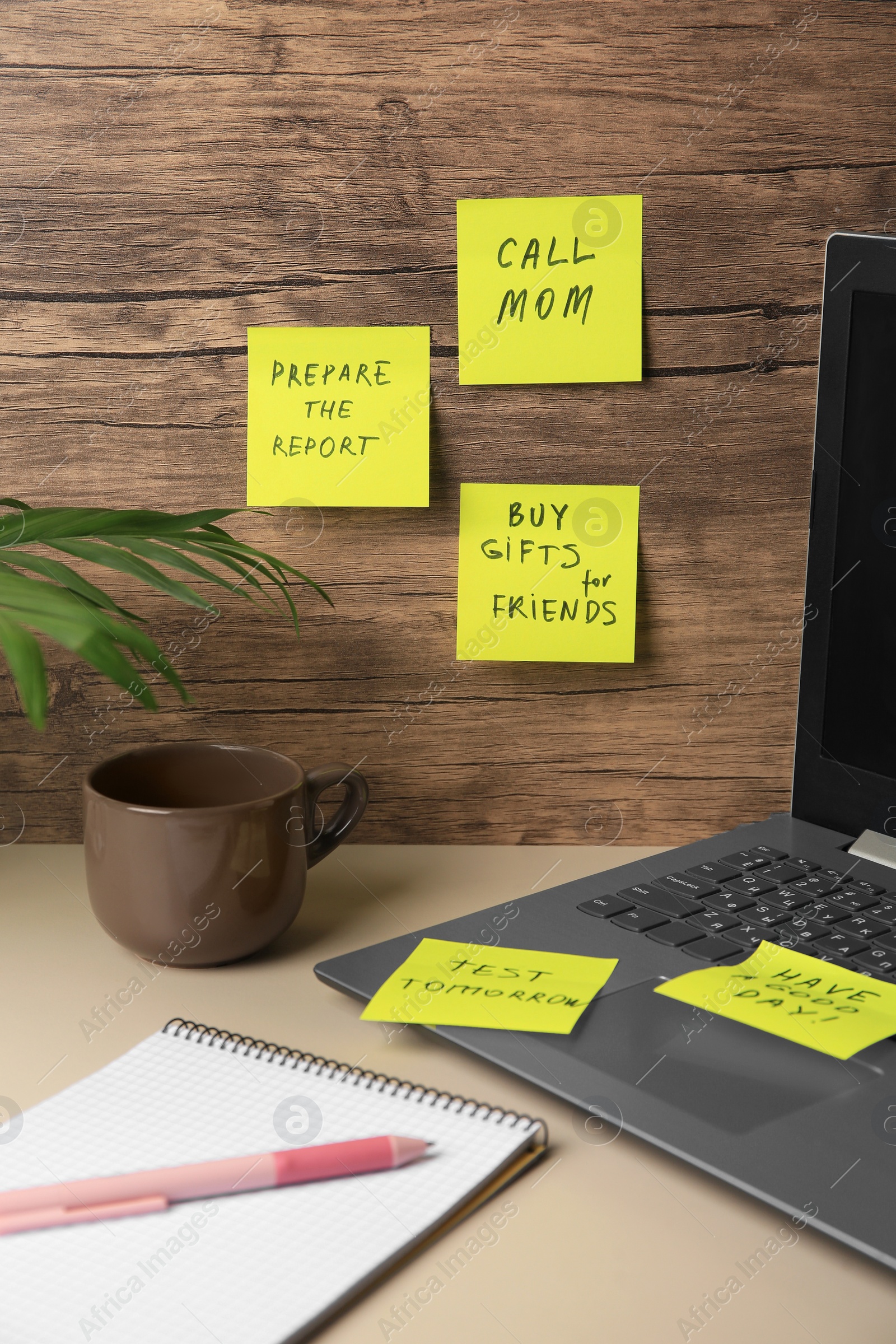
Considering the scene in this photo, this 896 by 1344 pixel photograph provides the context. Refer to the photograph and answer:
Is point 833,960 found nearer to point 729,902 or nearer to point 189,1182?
point 729,902

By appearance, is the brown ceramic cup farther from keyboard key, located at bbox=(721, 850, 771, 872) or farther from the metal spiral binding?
keyboard key, located at bbox=(721, 850, 771, 872)

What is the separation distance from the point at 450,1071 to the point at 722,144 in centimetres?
65

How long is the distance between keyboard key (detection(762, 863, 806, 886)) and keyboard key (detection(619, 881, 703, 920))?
0.20 ft

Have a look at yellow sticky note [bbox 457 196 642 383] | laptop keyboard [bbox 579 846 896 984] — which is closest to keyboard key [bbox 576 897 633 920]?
laptop keyboard [bbox 579 846 896 984]

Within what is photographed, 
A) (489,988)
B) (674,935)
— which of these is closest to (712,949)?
(674,935)

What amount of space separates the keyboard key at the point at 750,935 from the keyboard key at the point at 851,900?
0.05 m

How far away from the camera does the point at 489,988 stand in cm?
59

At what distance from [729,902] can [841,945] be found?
3.1 inches

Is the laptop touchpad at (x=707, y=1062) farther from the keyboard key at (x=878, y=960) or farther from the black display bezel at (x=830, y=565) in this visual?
the black display bezel at (x=830, y=565)

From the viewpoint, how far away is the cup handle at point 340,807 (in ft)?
2.37

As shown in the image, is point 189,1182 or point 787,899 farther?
point 787,899

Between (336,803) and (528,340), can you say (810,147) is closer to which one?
(528,340)

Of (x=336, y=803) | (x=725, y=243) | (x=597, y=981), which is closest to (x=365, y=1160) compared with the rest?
(x=597, y=981)

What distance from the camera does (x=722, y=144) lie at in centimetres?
79
